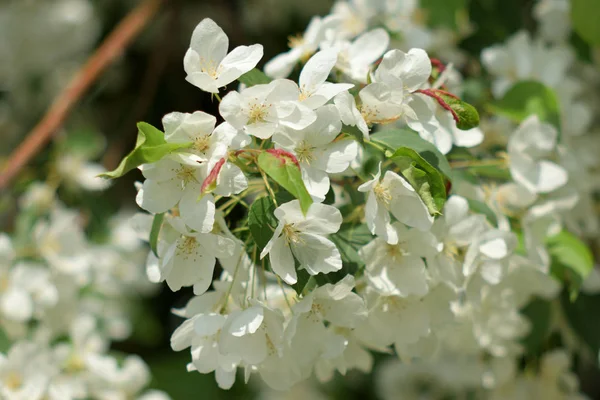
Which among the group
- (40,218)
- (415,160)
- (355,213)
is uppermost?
(415,160)

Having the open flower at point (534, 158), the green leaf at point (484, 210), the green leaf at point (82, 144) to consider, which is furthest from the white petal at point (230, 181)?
the green leaf at point (82, 144)

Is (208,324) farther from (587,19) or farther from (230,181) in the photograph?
(587,19)

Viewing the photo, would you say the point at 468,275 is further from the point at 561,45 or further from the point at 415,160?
the point at 561,45

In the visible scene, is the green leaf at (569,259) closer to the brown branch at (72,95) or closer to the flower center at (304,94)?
the flower center at (304,94)

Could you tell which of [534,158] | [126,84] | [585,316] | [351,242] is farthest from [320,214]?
[126,84]

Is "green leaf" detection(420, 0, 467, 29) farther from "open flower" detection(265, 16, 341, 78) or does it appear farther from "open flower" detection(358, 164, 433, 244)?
"open flower" detection(358, 164, 433, 244)

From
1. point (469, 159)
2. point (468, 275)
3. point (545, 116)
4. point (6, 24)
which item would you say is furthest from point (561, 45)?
point (6, 24)
